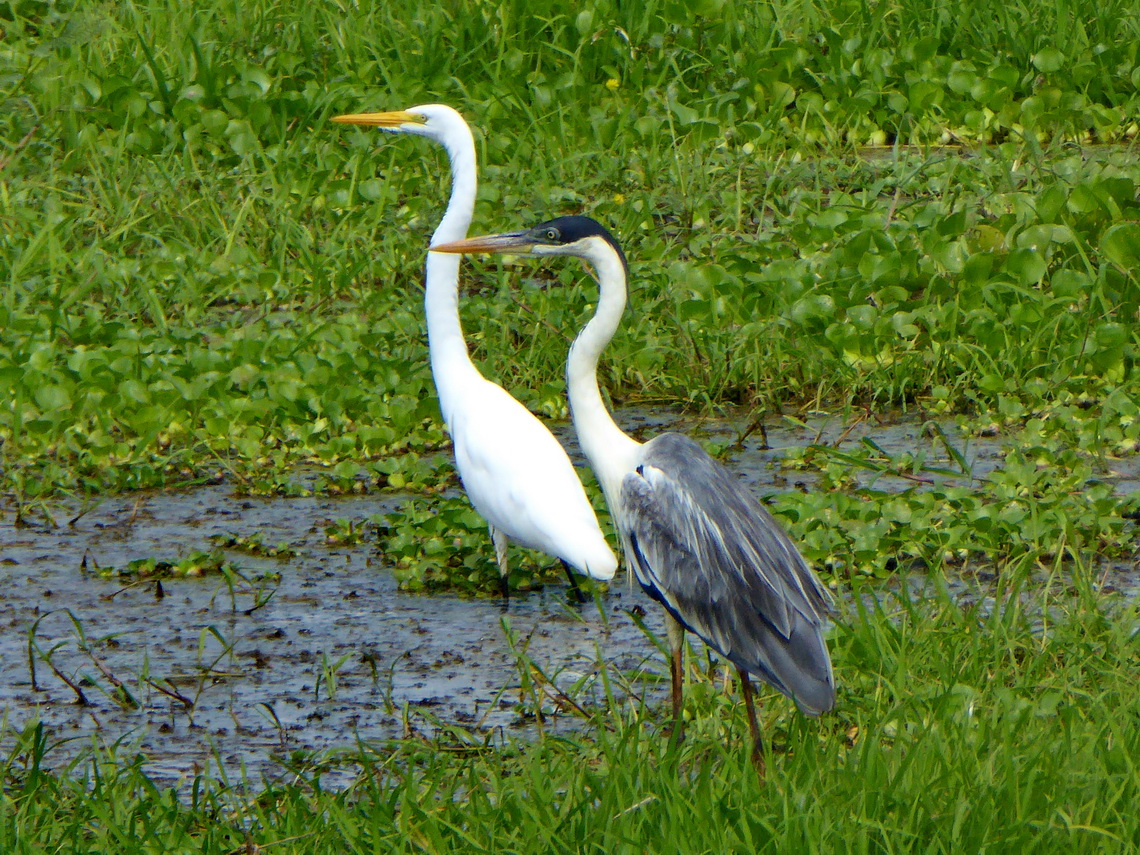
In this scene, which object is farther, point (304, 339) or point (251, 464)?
point (304, 339)

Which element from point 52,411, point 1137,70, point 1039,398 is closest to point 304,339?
point 52,411

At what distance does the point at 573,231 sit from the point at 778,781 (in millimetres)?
1673

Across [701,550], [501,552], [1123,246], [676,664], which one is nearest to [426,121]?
[501,552]

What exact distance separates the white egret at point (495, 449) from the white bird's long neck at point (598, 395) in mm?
346

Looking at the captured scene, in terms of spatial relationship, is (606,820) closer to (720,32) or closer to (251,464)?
(251,464)

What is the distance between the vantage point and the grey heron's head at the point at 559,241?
3.97 m

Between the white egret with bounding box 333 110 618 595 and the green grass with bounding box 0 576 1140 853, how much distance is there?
0.72 meters

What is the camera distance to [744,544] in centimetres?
350

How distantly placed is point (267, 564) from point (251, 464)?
80 cm

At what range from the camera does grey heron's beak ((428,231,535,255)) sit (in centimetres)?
424

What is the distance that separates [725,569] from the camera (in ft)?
11.4

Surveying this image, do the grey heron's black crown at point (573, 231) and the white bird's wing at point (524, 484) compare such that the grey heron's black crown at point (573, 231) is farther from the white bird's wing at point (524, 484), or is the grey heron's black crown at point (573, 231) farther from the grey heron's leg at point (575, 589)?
the grey heron's leg at point (575, 589)

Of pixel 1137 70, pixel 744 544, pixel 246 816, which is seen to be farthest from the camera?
pixel 1137 70

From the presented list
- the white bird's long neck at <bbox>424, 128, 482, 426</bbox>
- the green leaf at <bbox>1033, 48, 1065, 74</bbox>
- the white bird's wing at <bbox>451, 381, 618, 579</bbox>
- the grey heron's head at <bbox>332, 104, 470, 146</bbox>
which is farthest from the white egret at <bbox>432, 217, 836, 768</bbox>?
the green leaf at <bbox>1033, 48, 1065, 74</bbox>
